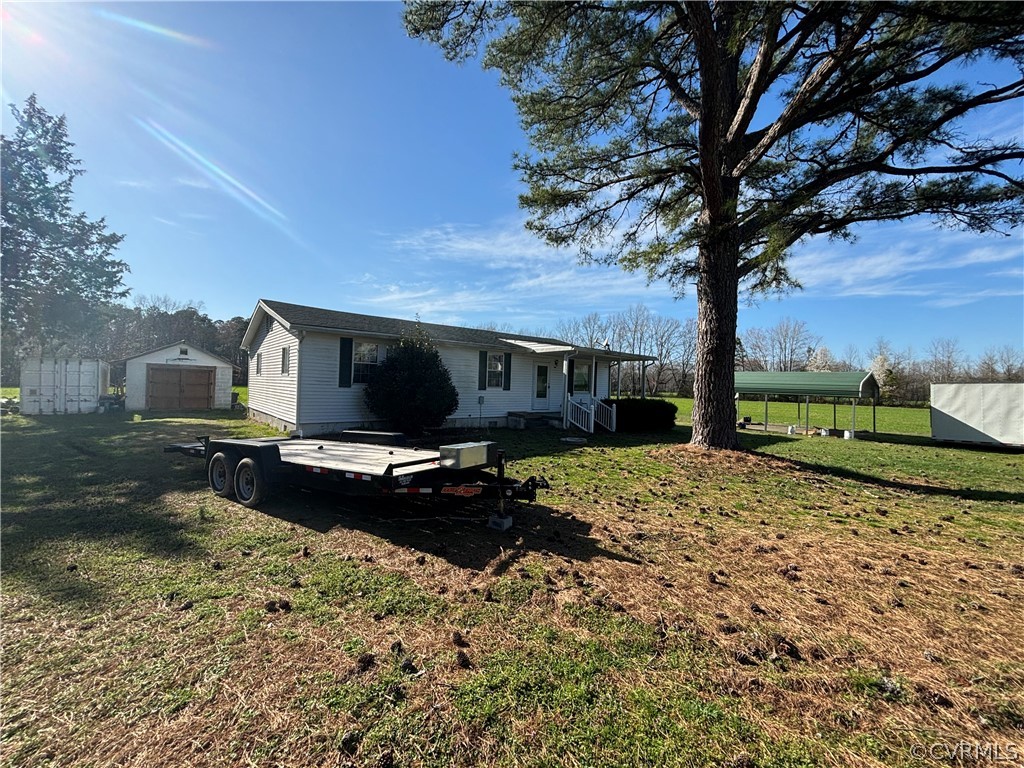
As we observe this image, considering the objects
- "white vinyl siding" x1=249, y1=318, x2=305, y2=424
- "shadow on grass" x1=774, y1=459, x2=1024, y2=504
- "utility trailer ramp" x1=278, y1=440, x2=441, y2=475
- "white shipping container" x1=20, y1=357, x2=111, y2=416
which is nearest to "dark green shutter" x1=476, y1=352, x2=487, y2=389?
"white vinyl siding" x1=249, y1=318, x2=305, y2=424

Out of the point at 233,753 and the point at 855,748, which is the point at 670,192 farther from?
the point at 233,753

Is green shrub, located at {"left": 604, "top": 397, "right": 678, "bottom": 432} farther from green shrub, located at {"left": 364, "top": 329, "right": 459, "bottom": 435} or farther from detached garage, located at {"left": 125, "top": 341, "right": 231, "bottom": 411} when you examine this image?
detached garage, located at {"left": 125, "top": 341, "right": 231, "bottom": 411}

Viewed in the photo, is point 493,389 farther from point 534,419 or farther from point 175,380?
point 175,380

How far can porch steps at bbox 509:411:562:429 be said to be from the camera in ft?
56.0

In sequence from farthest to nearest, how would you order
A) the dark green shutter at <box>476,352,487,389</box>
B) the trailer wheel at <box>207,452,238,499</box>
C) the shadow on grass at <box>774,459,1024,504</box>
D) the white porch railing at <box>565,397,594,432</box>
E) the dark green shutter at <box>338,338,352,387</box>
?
the dark green shutter at <box>476,352,487,389</box>
the white porch railing at <box>565,397,594,432</box>
the dark green shutter at <box>338,338,352,387</box>
the shadow on grass at <box>774,459,1024,504</box>
the trailer wheel at <box>207,452,238,499</box>

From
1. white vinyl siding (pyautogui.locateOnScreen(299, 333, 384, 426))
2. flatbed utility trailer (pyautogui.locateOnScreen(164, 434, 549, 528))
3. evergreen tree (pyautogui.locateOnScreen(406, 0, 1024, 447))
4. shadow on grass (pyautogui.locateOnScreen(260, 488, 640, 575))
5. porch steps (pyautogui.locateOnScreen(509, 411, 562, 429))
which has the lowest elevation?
shadow on grass (pyautogui.locateOnScreen(260, 488, 640, 575))

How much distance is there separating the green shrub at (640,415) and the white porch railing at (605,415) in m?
0.24

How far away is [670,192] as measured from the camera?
11.4 m

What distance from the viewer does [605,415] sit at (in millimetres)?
16812

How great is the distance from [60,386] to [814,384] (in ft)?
104

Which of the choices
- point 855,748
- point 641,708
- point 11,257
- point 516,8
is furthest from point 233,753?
point 11,257

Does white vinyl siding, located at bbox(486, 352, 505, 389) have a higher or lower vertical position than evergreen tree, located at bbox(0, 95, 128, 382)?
lower

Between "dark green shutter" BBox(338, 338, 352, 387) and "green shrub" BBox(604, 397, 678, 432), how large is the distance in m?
9.64

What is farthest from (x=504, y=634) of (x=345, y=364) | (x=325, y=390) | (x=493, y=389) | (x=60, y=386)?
(x=60, y=386)
